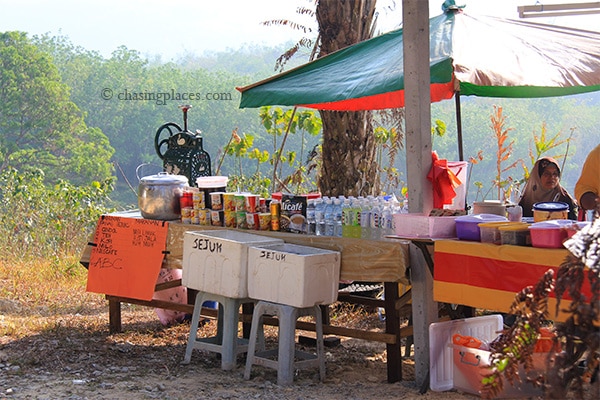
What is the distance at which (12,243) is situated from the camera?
9.80 metres

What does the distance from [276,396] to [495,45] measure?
2.44 metres

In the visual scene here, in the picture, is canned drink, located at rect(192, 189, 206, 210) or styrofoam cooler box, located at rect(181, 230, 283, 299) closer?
styrofoam cooler box, located at rect(181, 230, 283, 299)

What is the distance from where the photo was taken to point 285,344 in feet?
15.1

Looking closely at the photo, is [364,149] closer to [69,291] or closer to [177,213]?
[177,213]

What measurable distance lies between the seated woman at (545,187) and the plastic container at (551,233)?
220cm

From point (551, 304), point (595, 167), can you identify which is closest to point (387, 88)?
point (595, 167)

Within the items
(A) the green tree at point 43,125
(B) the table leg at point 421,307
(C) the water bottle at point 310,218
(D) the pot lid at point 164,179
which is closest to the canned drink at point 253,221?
(C) the water bottle at point 310,218

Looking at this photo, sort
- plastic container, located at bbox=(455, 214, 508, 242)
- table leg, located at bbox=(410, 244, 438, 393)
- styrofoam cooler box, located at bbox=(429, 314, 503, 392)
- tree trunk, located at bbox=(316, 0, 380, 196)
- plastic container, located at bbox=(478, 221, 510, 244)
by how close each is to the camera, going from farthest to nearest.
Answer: tree trunk, located at bbox=(316, 0, 380, 196)
table leg, located at bbox=(410, 244, 438, 393)
styrofoam cooler box, located at bbox=(429, 314, 503, 392)
plastic container, located at bbox=(455, 214, 508, 242)
plastic container, located at bbox=(478, 221, 510, 244)

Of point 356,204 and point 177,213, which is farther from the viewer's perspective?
point 177,213

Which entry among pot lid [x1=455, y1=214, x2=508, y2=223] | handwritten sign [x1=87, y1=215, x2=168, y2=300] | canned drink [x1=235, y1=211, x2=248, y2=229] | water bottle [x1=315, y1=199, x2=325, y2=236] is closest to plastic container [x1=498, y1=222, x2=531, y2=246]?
pot lid [x1=455, y1=214, x2=508, y2=223]

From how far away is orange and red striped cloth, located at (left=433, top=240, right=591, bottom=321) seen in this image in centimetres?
382

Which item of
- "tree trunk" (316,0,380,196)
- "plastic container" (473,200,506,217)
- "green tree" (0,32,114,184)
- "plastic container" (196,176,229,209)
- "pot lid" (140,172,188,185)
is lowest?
"plastic container" (473,200,506,217)

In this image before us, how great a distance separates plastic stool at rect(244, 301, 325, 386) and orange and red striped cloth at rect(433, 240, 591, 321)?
2.59 feet

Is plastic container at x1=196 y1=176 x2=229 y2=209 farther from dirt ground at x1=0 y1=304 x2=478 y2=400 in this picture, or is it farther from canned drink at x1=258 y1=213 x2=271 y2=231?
dirt ground at x1=0 y1=304 x2=478 y2=400
